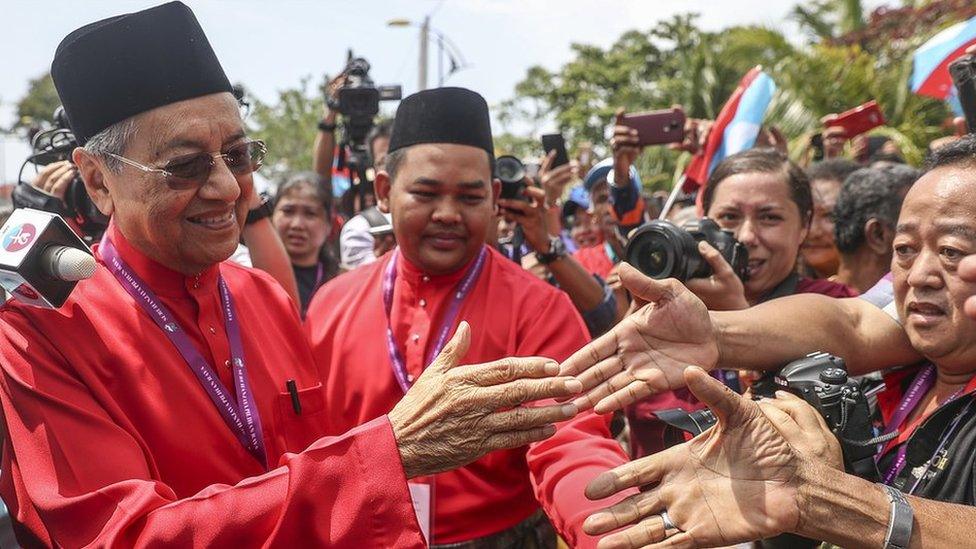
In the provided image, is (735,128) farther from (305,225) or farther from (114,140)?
(114,140)

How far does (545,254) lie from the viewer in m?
4.11

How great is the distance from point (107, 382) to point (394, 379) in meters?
1.16

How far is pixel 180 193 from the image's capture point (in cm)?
218

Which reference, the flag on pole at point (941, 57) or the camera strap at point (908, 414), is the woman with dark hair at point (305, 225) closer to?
the camera strap at point (908, 414)

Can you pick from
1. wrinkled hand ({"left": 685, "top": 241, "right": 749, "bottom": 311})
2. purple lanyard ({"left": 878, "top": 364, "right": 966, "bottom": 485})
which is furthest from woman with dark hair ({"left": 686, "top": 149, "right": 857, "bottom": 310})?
purple lanyard ({"left": 878, "top": 364, "right": 966, "bottom": 485})

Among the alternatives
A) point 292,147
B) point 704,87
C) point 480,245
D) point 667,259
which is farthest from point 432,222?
point 292,147

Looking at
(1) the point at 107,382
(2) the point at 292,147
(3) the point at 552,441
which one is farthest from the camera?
(2) the point at 292,147

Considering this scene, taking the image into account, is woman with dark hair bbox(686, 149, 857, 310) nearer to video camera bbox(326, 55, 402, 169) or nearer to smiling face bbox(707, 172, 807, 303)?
smiling face bbox(707, 172, 807, 303)

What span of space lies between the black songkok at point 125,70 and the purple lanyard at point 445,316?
47.6 inches

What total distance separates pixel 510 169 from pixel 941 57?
3019 millimetres

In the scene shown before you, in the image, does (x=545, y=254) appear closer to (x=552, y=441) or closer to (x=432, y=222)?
(x=432, y=222)

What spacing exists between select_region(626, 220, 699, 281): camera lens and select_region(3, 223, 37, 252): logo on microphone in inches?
69.1

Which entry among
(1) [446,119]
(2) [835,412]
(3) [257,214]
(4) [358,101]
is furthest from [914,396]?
(4) [358,101]

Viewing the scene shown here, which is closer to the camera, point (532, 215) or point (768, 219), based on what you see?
point (768, 219)
